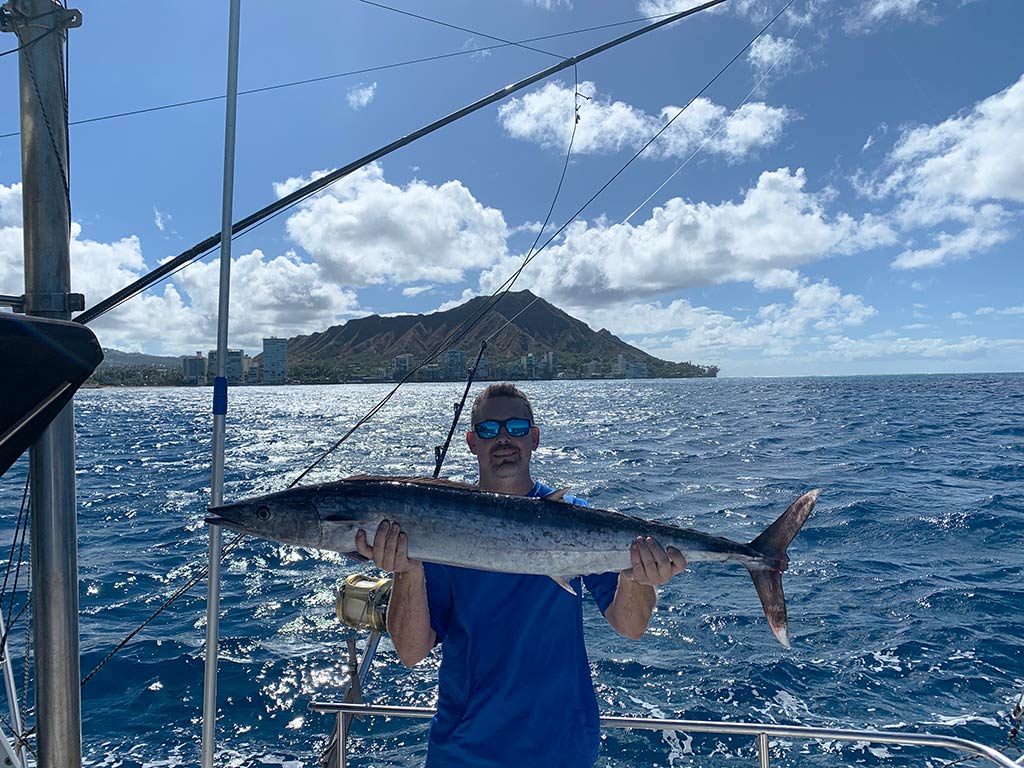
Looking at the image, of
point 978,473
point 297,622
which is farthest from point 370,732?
point 978,473

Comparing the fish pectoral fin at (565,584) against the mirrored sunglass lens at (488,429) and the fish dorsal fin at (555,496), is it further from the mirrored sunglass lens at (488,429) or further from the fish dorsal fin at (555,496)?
the mirrored sunglass lens at (488,429)

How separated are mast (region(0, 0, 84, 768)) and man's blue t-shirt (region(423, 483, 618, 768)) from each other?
229 centimetres

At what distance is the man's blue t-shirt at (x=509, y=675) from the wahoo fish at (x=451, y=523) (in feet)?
0.56

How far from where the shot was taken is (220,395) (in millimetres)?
4070

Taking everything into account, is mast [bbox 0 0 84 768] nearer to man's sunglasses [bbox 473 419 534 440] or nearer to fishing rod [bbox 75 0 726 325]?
fishing rod [bbox 75 0 726 325]

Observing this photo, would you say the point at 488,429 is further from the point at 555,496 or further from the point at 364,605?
the point at 364,605

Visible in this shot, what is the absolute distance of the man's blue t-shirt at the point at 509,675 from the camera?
3400 mm

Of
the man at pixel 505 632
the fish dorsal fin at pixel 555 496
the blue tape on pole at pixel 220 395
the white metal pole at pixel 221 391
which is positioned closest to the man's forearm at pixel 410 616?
the man at pixel 505 632

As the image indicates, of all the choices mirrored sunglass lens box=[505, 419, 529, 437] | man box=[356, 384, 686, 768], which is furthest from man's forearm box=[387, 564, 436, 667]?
mirrored sunglass lens box=[505, 419, 529, 437]

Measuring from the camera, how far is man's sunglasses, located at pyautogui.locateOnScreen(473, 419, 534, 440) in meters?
4.00

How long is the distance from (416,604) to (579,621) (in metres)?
0.97

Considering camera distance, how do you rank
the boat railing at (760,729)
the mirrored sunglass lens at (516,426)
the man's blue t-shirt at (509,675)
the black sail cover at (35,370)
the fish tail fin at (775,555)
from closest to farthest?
the black sail cover at (35,370), the man's blue t-shirt at (509,675), the mirrored sunglass lens at (516,426), the boat railing at (760,729), the fish tail fin at (775,555)

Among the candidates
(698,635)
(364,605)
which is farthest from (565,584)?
(698,635)

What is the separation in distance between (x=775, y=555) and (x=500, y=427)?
2230 mm
